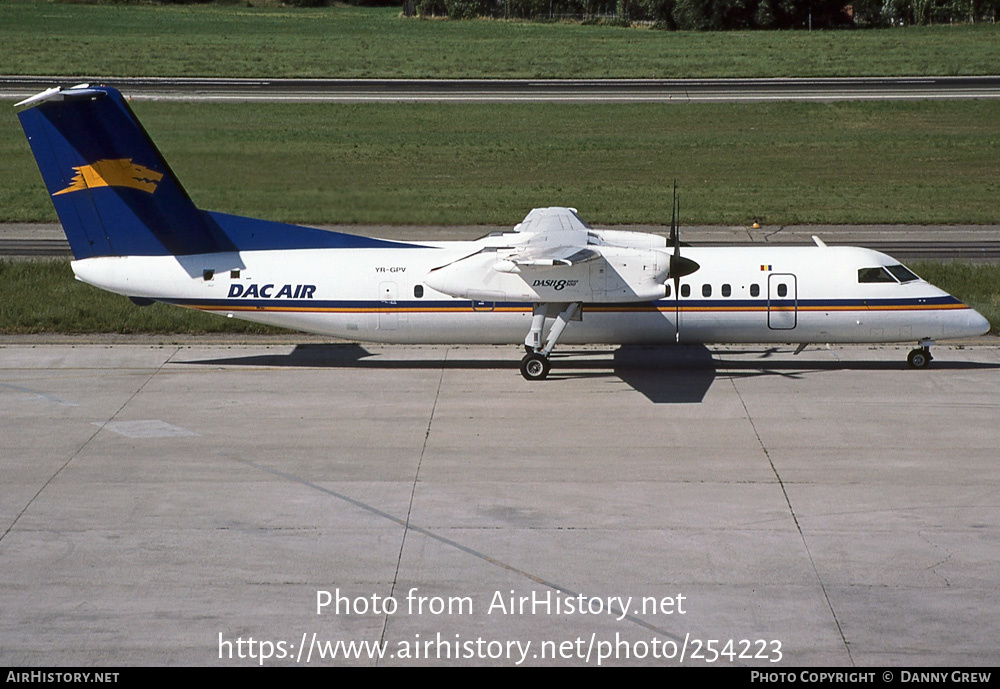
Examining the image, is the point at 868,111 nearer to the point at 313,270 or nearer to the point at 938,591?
the point at 313,270

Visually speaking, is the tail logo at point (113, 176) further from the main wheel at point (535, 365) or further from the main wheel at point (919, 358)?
the main wheel at point (919, 358)

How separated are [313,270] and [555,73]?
52341 millimetres

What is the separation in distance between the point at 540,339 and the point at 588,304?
131 cm

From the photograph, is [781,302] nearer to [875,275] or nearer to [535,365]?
[875,275]

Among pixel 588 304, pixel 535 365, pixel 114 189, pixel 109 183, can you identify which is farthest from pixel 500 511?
pixel 109 183

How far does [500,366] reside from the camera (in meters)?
26.0

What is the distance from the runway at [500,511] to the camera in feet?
44.1

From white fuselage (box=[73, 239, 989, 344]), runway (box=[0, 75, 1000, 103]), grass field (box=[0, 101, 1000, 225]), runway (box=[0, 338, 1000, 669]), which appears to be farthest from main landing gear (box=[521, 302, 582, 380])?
runway (box=[0, 75, 1000, 103])

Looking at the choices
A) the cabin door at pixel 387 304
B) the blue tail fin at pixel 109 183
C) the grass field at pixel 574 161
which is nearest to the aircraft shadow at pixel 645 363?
the cabin door at pixel 387 304

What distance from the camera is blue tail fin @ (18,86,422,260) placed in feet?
75.9

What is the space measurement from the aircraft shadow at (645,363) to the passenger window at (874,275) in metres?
2.05

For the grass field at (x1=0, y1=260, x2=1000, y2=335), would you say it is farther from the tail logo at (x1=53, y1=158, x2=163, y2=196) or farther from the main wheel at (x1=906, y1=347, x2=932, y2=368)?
the tail logo at (x1=53, y1=158, x2=163, y2=196)

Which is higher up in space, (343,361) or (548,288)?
(548,288)
